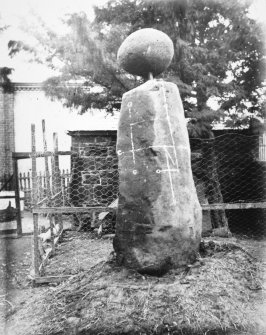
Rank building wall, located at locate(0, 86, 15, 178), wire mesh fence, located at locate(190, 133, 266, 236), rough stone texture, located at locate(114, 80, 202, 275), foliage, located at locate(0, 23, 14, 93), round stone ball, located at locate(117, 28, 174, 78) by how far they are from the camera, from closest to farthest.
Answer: rough stone texture, located at locate(114, 80, 202, 275)
round stone ball, located at locate(117, 28, 174, 78)
wire mesh fence, located at locate(190, 133, 266, 236)
foliage, located at locate(0, 23, 14, 93)
building wall, located at locate(0, 86, 15, 178)

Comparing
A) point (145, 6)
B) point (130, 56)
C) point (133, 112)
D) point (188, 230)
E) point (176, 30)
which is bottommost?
point (188, 230)

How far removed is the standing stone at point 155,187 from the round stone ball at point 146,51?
0.27m

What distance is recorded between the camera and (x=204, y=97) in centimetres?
644

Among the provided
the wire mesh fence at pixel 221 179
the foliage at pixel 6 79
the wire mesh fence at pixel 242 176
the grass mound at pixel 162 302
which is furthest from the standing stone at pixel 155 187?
the foliage at pixel 6 79

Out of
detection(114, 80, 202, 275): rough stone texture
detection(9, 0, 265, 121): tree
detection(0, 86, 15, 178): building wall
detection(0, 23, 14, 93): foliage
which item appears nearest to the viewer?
detection(114, 80, 202, 275): rough stone texture

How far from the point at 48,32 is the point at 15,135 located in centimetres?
896

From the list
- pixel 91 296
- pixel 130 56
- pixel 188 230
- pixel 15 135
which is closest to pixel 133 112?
pixel 130 56

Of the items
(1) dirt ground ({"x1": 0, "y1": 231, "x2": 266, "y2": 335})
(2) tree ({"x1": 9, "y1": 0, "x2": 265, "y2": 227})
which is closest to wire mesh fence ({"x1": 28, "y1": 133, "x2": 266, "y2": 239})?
(2) tree ({"x1": 9, "y1": 0, "x2": 265, "y2": 227})

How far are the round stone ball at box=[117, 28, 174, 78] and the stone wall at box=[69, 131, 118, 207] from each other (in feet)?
14.8

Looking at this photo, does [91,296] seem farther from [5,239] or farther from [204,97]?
[5,239]

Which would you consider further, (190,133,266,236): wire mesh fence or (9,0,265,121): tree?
(190,133,266,236): wire mesh fence

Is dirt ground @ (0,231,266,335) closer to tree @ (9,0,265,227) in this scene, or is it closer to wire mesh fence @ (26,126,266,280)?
tree @ (9,0,265,227)

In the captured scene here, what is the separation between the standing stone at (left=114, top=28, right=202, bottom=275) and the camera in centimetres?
328

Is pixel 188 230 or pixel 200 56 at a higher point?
pixel 200 56
